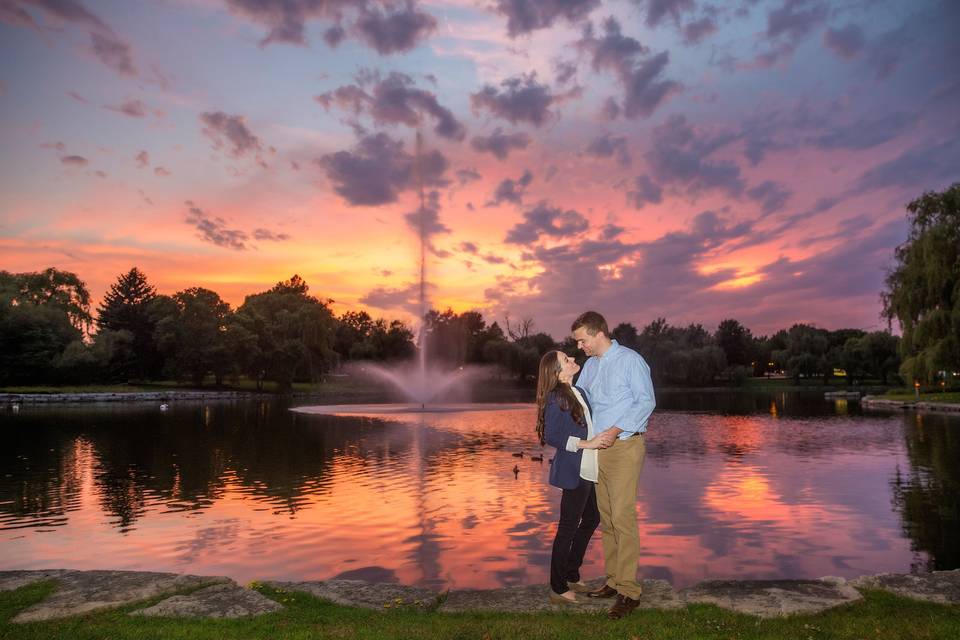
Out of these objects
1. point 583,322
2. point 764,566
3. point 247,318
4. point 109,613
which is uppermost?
point 247,318

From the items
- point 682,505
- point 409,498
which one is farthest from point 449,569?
point 682,505

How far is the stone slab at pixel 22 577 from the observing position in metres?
7.59

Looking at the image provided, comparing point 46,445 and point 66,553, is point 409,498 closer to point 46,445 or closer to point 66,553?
point 66,553

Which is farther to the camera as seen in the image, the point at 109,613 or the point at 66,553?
the point at 66,553

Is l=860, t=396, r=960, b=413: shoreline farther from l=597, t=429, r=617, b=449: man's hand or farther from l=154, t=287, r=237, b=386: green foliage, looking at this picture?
l=154, t=287, r=237, b=386: green foliage

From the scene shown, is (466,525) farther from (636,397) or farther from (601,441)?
(636,397)

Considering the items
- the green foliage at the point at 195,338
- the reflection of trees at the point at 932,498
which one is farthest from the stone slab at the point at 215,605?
the green foliage at the point at 195,338

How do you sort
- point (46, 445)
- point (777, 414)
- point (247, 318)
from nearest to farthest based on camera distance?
point (46, 445) < point (777, 414) < point (247, 318)

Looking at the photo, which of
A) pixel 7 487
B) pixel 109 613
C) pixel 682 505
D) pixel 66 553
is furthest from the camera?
pixel 7 487

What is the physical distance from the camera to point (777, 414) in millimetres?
51000

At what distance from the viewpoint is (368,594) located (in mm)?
7516

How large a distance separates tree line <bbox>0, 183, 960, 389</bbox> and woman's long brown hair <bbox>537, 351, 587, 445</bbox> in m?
46.0

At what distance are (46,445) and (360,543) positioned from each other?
22.3 meters

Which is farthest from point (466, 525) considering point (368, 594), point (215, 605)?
point (215, 605)
